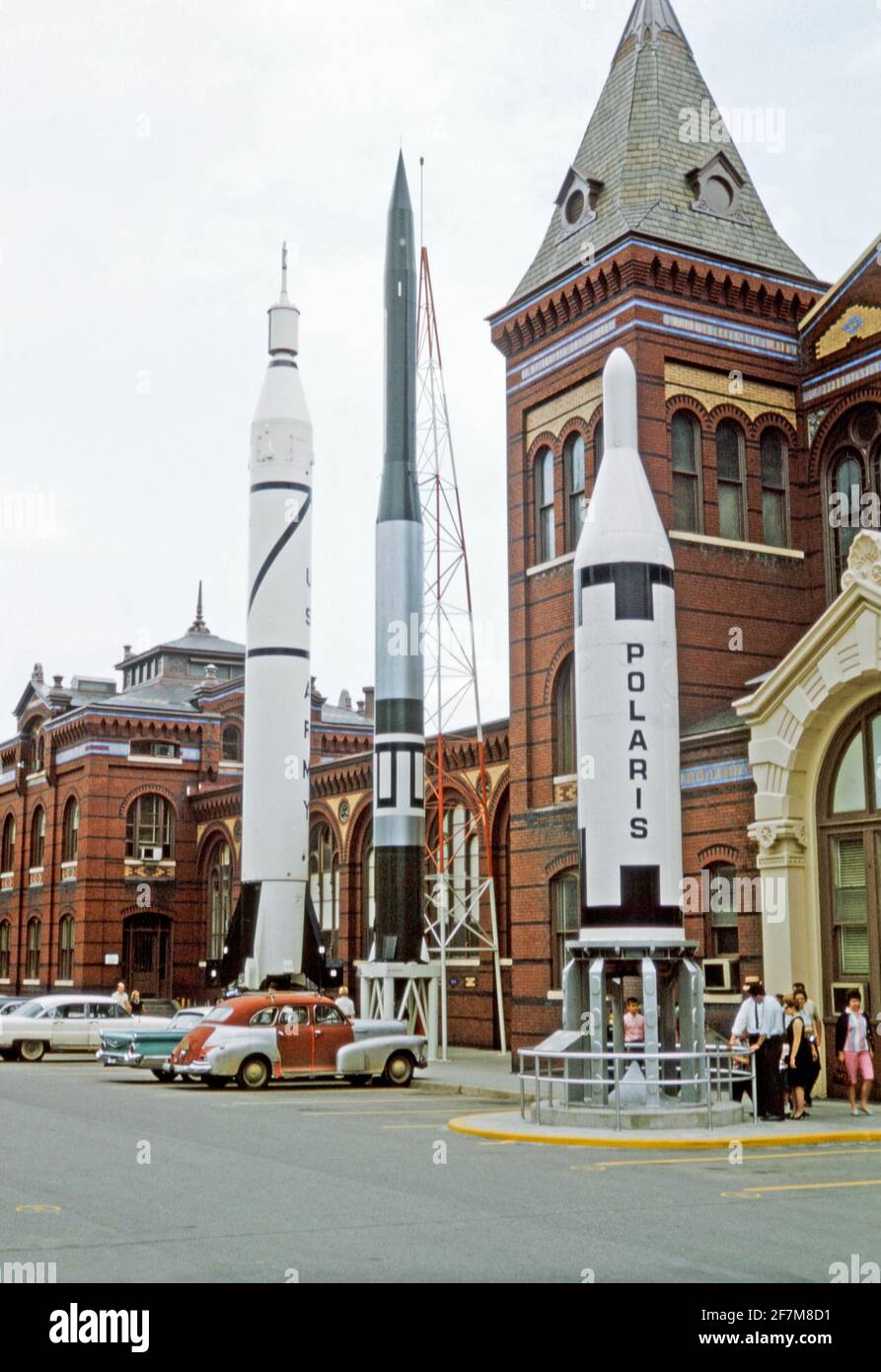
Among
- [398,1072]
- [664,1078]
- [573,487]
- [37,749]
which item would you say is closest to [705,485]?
[573,487]

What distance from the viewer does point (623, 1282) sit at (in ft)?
29.0

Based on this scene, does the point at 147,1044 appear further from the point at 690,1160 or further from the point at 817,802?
the point at 690,1160

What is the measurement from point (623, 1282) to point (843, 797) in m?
15.0

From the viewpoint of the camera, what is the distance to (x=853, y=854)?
74.5 ft

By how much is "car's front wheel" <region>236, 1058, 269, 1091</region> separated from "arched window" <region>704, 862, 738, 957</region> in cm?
755

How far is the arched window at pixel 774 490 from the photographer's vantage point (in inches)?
1174

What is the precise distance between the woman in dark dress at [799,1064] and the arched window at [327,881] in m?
26.8

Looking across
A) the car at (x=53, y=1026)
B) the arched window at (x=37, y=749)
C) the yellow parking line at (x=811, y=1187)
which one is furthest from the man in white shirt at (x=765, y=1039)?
the arched window at (x=37, y=749)

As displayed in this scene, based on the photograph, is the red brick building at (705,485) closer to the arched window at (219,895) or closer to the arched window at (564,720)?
the arched window at (564,720)

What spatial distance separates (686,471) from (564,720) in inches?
207

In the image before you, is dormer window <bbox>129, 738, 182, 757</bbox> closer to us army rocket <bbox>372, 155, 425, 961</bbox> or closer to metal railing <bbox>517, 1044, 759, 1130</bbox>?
us army rocket <bbox>372, 155, 425, 961</bbox>

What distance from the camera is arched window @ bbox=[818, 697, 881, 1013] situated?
22203 mm

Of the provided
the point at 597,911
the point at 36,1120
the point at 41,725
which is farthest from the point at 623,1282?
the point at 41,725
